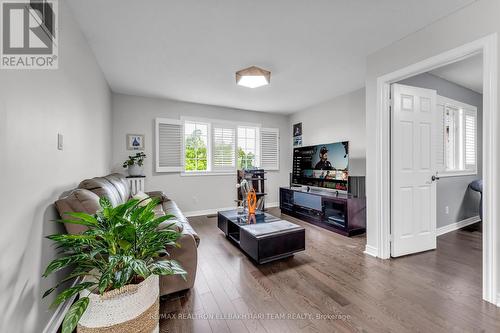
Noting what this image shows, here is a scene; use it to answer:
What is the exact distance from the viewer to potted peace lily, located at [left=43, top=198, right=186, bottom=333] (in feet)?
3.44

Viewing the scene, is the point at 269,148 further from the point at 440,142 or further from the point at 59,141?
the point at 59,141

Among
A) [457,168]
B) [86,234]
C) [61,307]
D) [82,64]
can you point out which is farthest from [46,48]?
[457,168]

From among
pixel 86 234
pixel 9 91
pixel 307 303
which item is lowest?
pixel 307 303

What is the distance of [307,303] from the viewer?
1760 millimetres

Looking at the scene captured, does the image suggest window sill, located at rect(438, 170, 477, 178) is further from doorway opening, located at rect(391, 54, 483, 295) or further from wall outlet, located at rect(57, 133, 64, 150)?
wall outlet, located at rect(57, 133, 64, 150)

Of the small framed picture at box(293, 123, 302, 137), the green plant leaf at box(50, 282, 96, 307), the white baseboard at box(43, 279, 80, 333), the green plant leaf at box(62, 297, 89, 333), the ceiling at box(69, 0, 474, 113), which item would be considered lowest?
the white baseboard at box(43, 279, 80, 333)

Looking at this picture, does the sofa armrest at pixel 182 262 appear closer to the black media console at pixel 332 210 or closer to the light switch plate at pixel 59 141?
the light switch plate at pixel 59 141

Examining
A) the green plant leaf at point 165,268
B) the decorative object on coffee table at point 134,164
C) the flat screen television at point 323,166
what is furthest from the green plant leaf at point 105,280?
the flat screen television at point 323,166

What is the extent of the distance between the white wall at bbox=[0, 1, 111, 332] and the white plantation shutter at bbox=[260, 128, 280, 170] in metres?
3.95

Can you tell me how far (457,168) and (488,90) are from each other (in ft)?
8.54

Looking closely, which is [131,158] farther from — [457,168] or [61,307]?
[457,168]

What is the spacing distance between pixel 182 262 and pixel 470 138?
5.02m

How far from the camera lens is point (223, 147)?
503cm

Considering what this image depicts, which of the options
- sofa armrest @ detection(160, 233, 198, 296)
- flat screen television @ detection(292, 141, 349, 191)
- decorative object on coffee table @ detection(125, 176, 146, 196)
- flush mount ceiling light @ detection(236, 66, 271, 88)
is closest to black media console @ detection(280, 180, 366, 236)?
flat screen television @ detection(292, 141, 349, 191)
